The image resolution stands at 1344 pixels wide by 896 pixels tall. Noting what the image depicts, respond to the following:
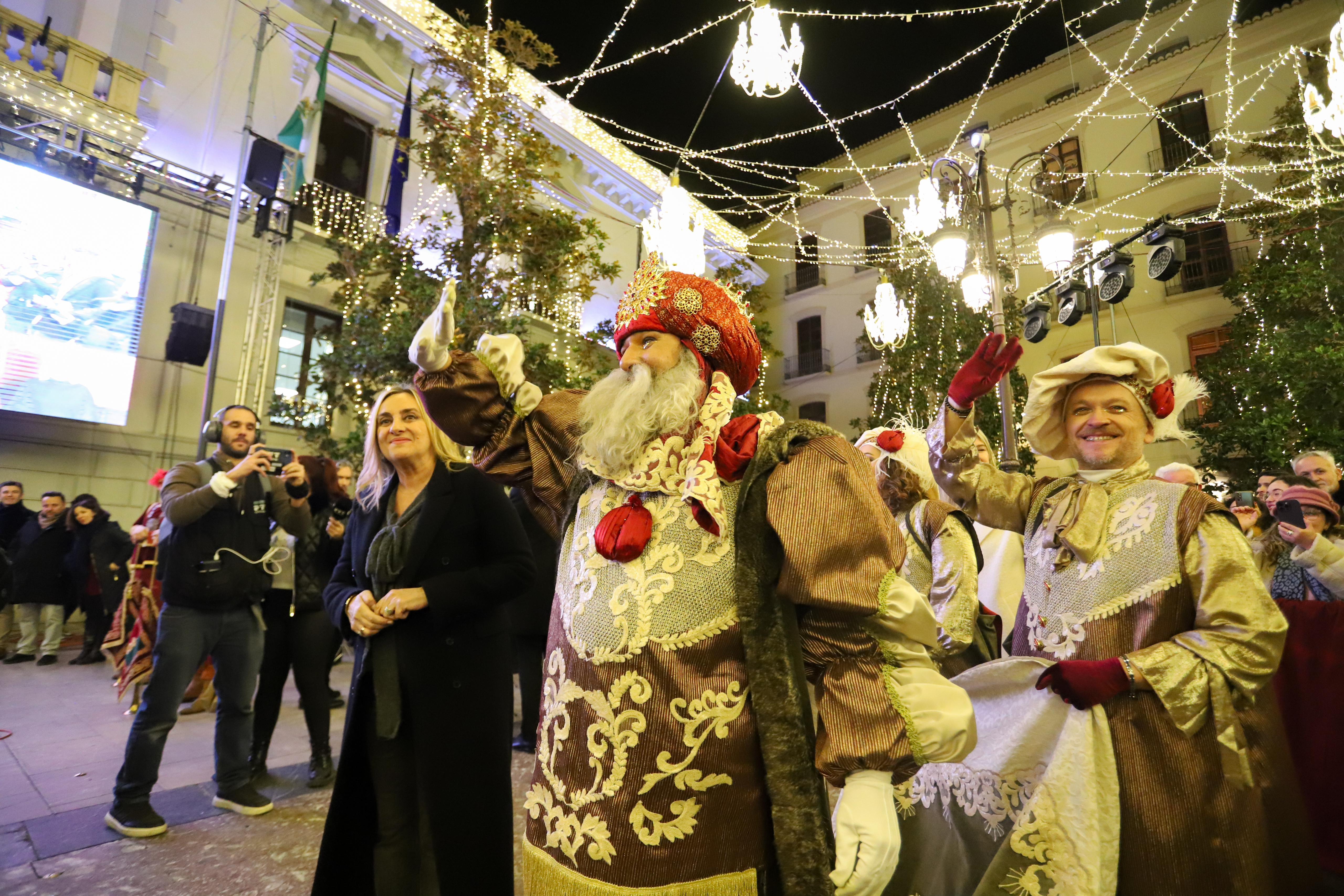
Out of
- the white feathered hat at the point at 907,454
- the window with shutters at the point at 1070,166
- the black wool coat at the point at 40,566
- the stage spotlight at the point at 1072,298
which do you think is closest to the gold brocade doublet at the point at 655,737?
the white feathered hat at the point at 907,454

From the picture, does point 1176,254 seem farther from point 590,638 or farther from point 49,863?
point 49,863

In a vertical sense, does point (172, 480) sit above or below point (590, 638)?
above

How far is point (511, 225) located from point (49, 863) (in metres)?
6.45

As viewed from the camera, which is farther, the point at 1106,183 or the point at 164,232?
the point at 1106,183

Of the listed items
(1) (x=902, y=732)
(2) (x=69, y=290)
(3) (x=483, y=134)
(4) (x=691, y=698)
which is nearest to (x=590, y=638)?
(4) (x=691, y=698)

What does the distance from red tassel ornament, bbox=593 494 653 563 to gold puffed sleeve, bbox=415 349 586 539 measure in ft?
1.00

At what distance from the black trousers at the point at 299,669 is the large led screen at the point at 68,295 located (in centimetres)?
731

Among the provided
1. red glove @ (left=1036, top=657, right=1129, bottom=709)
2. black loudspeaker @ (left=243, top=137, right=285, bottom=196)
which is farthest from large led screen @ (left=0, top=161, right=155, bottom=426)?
red glove @ (left=1036, top=657, right=1129, bottom=709)

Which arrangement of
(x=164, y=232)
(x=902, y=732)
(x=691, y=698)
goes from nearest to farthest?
(x=902, y=732)
(x=691, y=698)
(x=164, y=232)

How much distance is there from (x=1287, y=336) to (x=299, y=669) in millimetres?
12465

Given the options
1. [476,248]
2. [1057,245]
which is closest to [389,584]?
[476,248]

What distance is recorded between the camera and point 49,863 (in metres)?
2.85

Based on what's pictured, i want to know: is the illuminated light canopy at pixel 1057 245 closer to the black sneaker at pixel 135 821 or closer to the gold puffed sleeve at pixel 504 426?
the gold puffed sleeve at pixel 504 426

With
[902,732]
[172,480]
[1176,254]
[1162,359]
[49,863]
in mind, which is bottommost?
[49,863]
